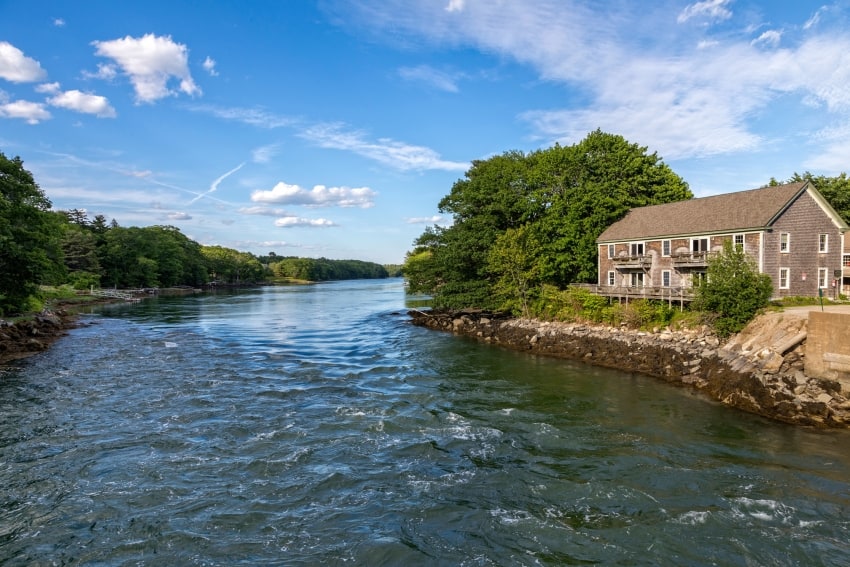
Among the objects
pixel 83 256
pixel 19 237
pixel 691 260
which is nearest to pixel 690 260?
pixel 691 260

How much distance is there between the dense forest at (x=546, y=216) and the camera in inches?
1528

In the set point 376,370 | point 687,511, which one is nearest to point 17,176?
point 376,370

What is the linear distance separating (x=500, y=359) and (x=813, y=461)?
1635cm

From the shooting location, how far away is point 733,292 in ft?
77.0

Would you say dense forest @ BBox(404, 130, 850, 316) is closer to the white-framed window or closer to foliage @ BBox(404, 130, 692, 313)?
foliage @ BBox(404, 130, 692, 313)

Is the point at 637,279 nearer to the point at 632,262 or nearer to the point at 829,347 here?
the point at 632,262

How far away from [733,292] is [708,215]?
33.9 feet

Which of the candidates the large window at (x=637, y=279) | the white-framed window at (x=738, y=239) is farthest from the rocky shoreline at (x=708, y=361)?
the white-framed window at (x=738, y=239)

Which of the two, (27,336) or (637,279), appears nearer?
(27,336)

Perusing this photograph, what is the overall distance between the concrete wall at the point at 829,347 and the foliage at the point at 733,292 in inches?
194

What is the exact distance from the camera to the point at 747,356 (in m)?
20.5

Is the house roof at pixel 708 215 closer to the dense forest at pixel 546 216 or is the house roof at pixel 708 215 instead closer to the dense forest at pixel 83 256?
the dense forest at pixel 546 216

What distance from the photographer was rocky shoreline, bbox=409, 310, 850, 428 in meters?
16.5

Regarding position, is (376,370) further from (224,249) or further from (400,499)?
(224,249)
